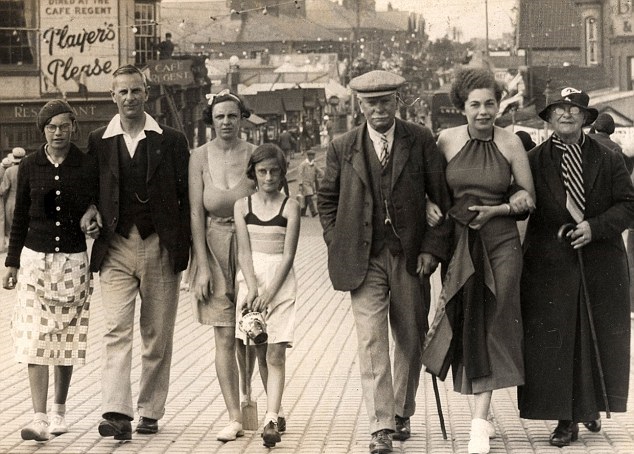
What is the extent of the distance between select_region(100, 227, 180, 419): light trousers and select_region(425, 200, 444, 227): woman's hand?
4.90ft

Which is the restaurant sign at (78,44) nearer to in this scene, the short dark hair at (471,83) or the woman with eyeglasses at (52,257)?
the woman with eyeglasses at (52,257)

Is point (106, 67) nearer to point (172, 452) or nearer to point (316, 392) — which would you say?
point (316, 392)

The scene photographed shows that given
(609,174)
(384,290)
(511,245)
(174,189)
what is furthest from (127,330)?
(609,174)

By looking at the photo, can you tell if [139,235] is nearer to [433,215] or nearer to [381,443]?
[433,215]

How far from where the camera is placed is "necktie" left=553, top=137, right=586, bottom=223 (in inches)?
304

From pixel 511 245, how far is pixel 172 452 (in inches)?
79.7

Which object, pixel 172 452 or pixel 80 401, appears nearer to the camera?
pixel 172 452

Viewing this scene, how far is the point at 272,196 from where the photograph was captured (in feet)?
25.7

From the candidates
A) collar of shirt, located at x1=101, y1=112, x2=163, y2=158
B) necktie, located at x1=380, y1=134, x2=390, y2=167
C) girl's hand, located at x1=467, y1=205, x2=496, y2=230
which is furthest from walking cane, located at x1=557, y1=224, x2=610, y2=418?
collar of shirt, located at x1=101, y1=112, x2=163, y2=158

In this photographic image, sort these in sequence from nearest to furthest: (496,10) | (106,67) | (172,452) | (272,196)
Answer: (172,452)
(272,196)
(496,10)
(106,67)

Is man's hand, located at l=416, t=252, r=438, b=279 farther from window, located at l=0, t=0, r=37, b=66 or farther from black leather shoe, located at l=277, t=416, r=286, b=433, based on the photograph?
window, located at l=0, t=0, r=37, b=66

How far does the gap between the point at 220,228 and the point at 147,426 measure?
1.15 metres

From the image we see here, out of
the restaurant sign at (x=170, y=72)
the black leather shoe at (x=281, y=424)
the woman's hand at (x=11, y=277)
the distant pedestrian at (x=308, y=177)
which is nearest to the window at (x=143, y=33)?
the restaurant sign at (x=170, y=72)

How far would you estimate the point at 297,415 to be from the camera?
28.5ft
